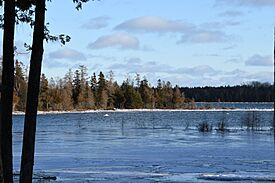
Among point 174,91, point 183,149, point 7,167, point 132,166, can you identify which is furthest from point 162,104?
point 7,167

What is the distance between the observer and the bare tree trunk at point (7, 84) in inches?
441

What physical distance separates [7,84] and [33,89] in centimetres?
96

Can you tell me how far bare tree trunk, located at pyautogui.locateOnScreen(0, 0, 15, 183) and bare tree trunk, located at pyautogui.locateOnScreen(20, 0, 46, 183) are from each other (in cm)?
56

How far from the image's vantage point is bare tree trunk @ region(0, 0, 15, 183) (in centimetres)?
1120

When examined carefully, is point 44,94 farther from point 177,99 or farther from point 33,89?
point 33,89

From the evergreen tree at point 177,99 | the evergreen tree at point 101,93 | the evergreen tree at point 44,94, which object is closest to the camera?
the evergreen tree at point 44,94

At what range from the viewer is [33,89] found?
36.5ft

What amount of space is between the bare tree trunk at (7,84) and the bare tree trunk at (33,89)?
556 mm

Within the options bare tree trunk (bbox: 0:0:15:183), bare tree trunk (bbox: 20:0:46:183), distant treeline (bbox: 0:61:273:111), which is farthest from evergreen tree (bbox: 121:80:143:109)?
bare tree trunk (bbox: 20:0:46:183)

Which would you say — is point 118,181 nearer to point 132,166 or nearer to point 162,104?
point 132,166

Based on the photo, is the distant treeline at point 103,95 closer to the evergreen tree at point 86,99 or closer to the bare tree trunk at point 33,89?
the evergreen tree at point 86,99

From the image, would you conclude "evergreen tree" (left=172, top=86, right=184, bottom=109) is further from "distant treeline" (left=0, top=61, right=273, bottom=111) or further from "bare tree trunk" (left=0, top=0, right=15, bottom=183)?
"bare tree trunk" (left=0, top=0, right=15, bottom=183)

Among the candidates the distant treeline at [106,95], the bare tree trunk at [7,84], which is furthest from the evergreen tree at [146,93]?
the bare tree trunk at [7,84]

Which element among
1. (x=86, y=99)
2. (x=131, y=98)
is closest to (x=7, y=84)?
(x=86, y=99)
